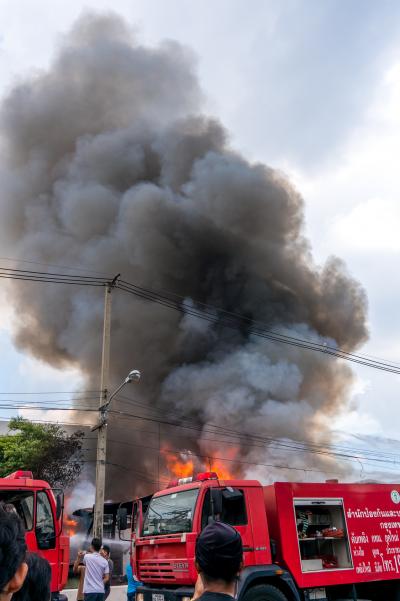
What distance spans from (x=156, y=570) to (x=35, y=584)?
475 centimetres

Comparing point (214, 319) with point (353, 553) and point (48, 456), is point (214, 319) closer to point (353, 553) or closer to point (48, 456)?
point (48, 456)

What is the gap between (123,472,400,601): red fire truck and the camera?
6445mm

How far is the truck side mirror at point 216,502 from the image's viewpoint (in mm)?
6345

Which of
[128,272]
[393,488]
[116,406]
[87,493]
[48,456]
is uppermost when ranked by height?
[128,272]

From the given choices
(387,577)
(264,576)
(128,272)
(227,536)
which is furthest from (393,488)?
(128,272)

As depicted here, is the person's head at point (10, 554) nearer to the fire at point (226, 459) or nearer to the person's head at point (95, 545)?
the person's head at point (95, 545)

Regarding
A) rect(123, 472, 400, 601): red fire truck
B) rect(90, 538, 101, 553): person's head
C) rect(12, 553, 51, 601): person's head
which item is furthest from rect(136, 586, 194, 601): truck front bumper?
rect(12, 553, 51, 601): person's head

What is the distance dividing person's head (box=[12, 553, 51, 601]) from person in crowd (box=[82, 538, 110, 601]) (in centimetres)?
463

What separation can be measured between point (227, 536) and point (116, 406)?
25.0 meters

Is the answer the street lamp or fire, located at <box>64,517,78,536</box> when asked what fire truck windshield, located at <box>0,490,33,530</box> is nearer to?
the street lamp

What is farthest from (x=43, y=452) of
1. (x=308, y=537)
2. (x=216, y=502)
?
(x=216, y=502)

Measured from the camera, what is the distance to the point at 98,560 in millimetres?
6934

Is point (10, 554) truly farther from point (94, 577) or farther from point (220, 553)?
point (94, 577)

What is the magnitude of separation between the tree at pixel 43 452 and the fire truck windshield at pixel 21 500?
51.5 feet
